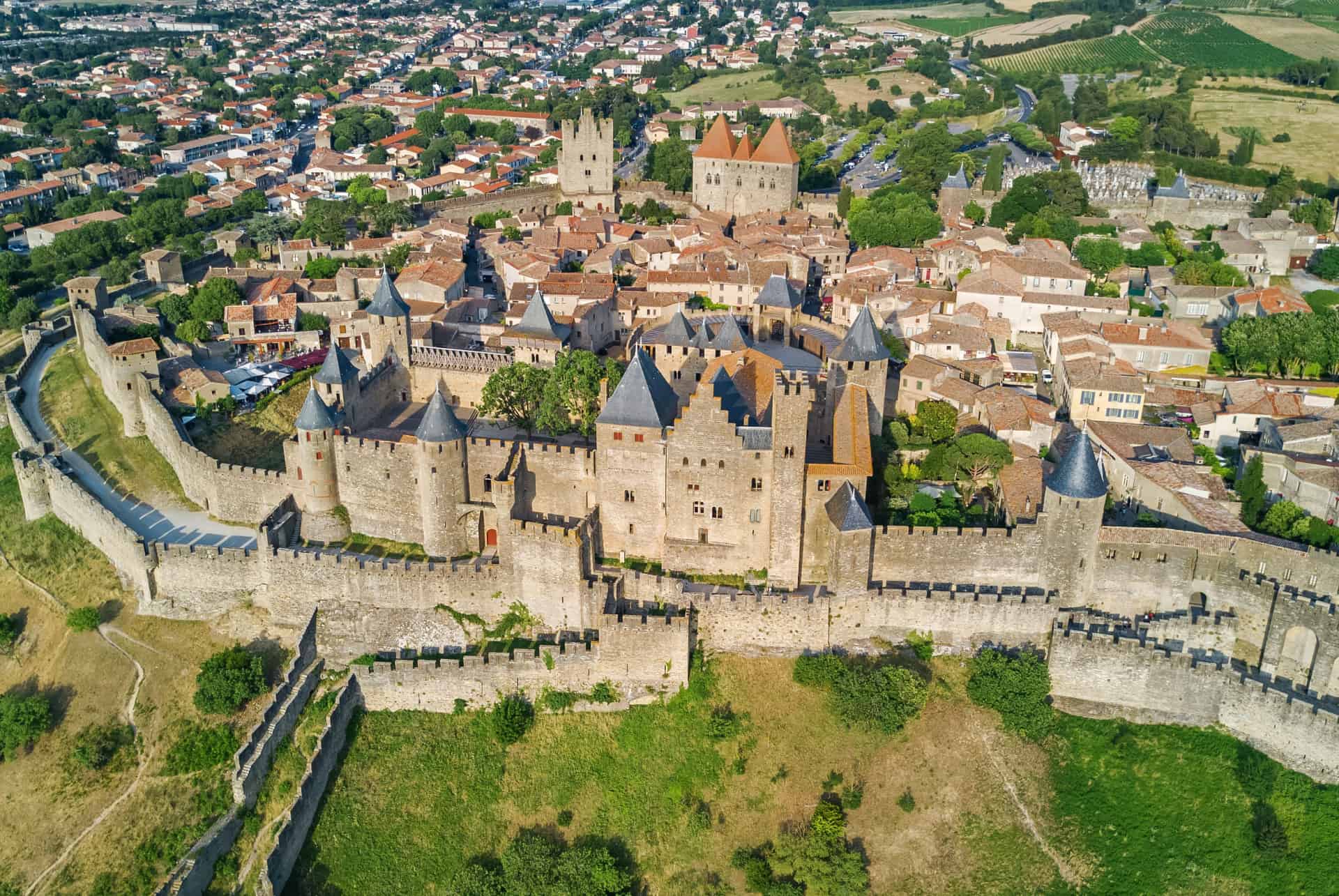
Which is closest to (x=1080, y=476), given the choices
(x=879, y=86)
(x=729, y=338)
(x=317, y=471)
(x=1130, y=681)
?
(x=1130, y=681)

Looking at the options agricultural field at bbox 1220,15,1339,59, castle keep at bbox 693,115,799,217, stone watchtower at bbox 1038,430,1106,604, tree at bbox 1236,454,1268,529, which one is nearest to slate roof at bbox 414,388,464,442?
stone watchtower at bbox 1038,430,1106,604

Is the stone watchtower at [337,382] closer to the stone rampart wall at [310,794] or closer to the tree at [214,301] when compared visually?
the stone rampart wall at [310,794]

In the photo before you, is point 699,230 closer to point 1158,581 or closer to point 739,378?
point 739,378

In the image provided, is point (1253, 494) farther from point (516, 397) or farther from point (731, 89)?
point (731, 89)

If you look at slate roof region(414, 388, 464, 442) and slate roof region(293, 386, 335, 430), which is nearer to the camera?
slate roof region(414, 388, 464, 442)

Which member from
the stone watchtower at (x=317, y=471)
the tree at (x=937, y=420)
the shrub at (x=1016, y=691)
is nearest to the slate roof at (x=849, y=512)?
the shrub at (x=1016, y=691)

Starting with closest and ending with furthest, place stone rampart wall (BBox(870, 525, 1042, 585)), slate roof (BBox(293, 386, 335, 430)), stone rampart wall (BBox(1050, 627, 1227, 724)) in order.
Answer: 1. stone rampart wall (BBox(1050, 627, 1227, 724))
2. stone rampart wall (BBox(870, 525, 1042, 585))
3. slate roof (BBox(293, 386, 335, 430))

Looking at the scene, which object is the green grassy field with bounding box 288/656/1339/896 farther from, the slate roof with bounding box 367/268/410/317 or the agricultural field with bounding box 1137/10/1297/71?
the agricultural field with bounding box 1137/10/1297/71

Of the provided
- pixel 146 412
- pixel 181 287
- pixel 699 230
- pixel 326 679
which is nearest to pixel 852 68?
pixel 699 230
